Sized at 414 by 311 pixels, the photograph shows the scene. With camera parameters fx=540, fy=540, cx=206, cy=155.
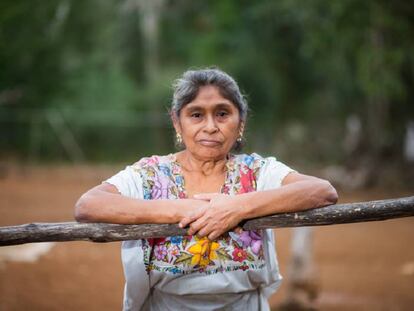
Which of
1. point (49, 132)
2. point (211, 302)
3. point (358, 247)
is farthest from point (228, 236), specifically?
point (49, 132)

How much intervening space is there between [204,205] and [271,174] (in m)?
0.37

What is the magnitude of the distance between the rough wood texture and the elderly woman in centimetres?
4

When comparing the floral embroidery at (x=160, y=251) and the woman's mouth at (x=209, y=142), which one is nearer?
the floral embroidery at (x=160, y=251)

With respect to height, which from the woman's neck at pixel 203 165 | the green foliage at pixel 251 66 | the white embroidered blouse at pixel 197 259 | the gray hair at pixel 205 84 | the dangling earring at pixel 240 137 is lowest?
the white embroidered blouse at pixel 197 259

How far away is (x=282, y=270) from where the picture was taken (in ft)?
22.8

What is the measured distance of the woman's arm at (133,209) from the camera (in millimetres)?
2258

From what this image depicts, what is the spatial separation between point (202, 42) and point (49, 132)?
21.2ft

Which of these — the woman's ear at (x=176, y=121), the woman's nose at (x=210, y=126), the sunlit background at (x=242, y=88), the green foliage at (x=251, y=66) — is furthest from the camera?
the green foliage at (x=251, y=66)

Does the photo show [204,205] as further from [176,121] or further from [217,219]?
[176,121]

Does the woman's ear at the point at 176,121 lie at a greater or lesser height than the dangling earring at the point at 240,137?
greater

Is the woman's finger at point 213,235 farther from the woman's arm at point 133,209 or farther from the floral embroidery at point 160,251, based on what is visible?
the floral embroidery at point 160,251

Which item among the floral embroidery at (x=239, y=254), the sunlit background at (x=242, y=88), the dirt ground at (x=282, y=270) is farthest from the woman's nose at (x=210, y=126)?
the dirt ground at (x=282, y=270)

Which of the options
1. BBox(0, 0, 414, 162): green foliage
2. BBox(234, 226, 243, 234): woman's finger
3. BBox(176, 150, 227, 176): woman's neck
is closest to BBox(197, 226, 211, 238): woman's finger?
BBox(234, 226, 243, 234): woman's finger

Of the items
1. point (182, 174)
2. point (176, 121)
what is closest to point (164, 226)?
point (182, 174)
